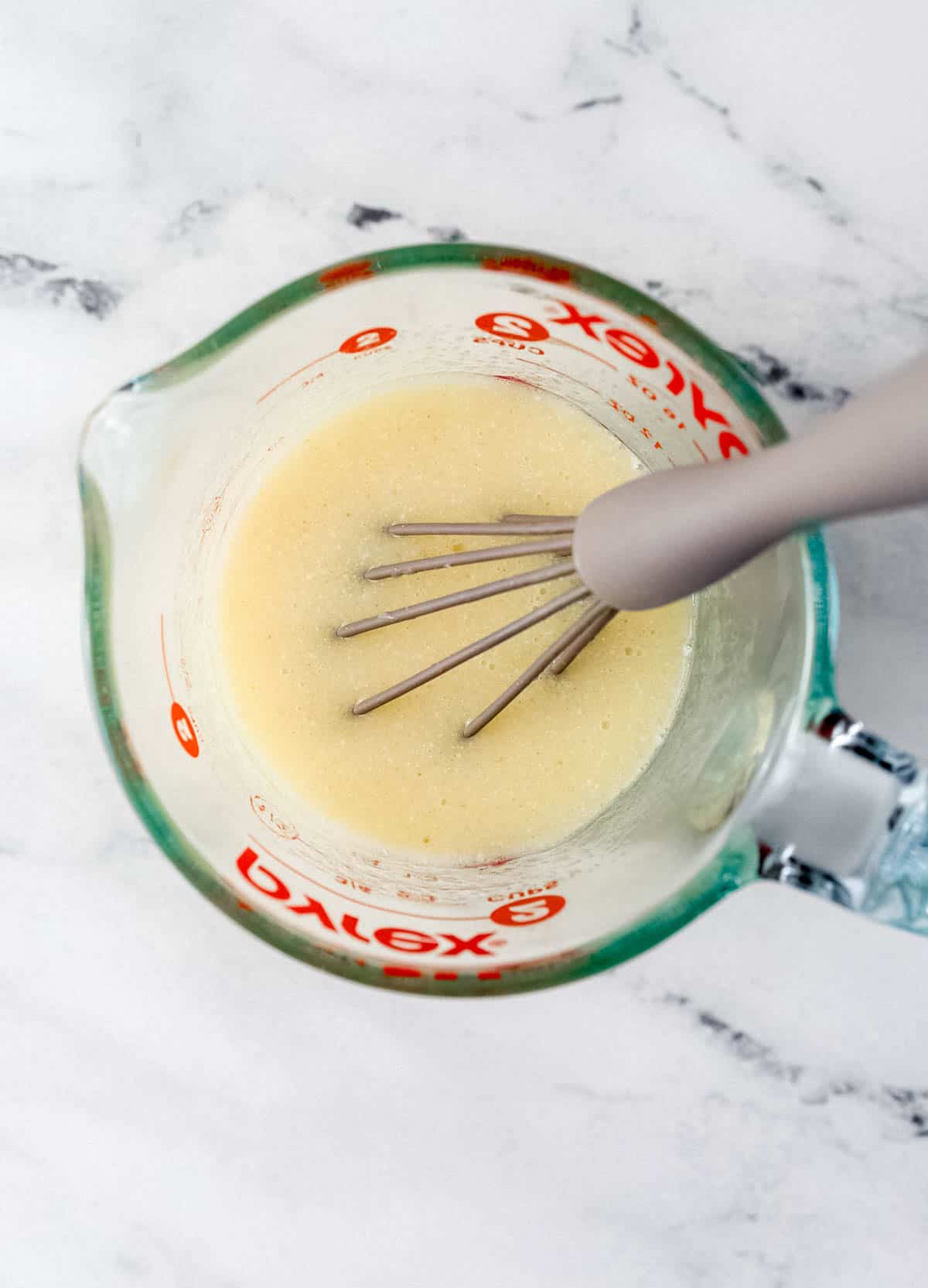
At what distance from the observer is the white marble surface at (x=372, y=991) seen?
585mm

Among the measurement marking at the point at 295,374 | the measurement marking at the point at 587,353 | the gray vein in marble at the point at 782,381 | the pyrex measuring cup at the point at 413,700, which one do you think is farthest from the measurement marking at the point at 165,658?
the gray vein in marble at the point at 782,381

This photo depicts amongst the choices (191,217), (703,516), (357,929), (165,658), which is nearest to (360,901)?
(357,929)

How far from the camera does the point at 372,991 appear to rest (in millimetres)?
602

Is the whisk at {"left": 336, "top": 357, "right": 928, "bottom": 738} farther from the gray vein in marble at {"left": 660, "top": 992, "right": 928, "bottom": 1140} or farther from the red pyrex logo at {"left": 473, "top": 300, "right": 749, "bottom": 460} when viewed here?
the gray vein in marble at {"left": 660, "top": 992, "right": 928, "bottom": 1140}

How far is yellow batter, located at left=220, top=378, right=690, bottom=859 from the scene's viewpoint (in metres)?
0.54

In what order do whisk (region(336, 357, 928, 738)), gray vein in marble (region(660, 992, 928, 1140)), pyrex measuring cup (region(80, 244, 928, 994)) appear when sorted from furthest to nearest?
gray vein in marble (region(660, 992, 928, 1140)) < pyrex measuring cup (region(80, 244, 928, 994)) < whisk (region(336, 357, 928, 738))

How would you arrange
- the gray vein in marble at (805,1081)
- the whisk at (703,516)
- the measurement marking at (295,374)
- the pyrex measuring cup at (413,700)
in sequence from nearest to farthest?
1. the whisk at (703,516)
2. the pyrex measuring cup at (413,700)
3. the measurement marking at (295,374)
4. the gray vein in marble at (805,1081)

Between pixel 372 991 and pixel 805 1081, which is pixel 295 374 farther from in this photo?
pixel 805 1081

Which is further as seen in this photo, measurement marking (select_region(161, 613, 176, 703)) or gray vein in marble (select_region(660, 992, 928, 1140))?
gray vein in marble (select_region(660, 992, 928, 1140))

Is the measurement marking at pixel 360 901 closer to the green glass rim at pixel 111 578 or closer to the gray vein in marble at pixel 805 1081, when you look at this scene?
the green glass rim at pixel 111 578

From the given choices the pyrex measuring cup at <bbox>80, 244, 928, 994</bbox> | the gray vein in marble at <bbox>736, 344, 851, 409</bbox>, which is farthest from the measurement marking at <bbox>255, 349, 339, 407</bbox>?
A: the gray vein in marble at <bbox>736, 344, 851, 409</bbox>

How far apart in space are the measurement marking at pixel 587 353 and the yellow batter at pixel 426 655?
49mm

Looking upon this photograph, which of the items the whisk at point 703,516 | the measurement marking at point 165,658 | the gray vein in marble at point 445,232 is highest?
the gray vein in marble at point 445,232

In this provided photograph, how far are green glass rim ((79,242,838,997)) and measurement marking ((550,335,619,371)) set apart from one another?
0.05m
